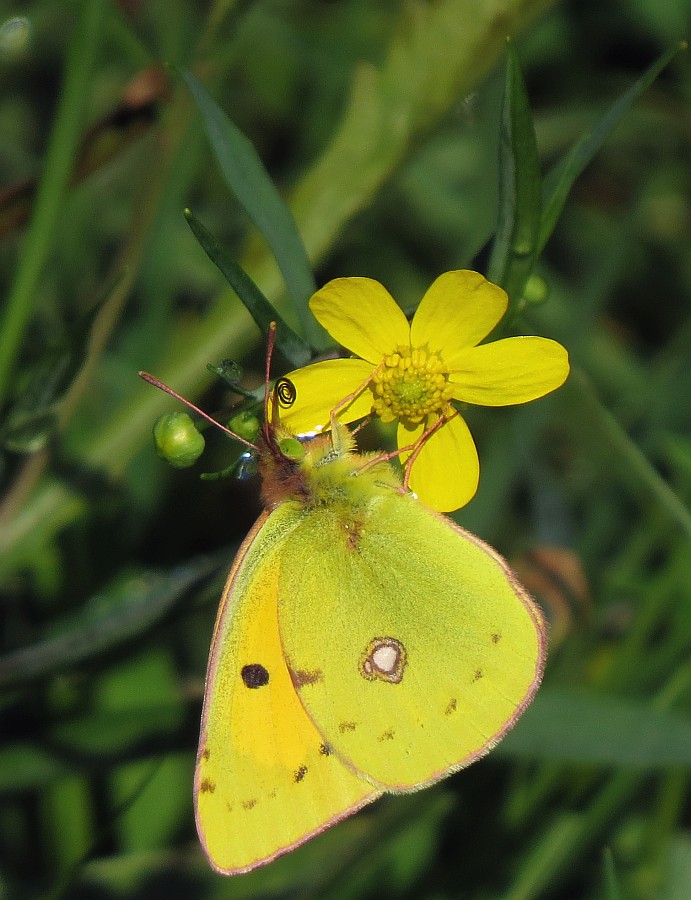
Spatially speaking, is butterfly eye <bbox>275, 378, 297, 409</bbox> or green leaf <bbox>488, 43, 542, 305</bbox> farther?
butterfly eye <bbox>275, 378, 297, 409</bbox>

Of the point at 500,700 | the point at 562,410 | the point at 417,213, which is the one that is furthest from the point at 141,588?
the point at 417,213

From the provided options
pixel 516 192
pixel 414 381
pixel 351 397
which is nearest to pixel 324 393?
pixel 351 397

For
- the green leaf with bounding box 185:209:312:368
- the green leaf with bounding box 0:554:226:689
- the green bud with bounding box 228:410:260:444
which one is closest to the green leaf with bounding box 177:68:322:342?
the green leaf with bounding box 185:209:312:368

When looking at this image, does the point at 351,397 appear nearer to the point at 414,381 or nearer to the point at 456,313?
the point at 414,381

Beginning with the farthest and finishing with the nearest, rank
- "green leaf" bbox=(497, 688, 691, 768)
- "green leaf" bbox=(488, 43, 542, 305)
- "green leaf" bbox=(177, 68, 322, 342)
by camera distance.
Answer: "green leaf" bbox=(497, 688, 691, 768) < "green leaf" bbox=(177, 68, 322, 342) < "green leaf" bbox=(488, 43, 542, 305)

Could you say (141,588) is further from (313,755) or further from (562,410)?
(562,410)

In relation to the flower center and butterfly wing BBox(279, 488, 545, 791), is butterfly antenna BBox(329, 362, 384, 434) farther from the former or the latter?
butterfly wing BBox(279, 488, 545, 791)
